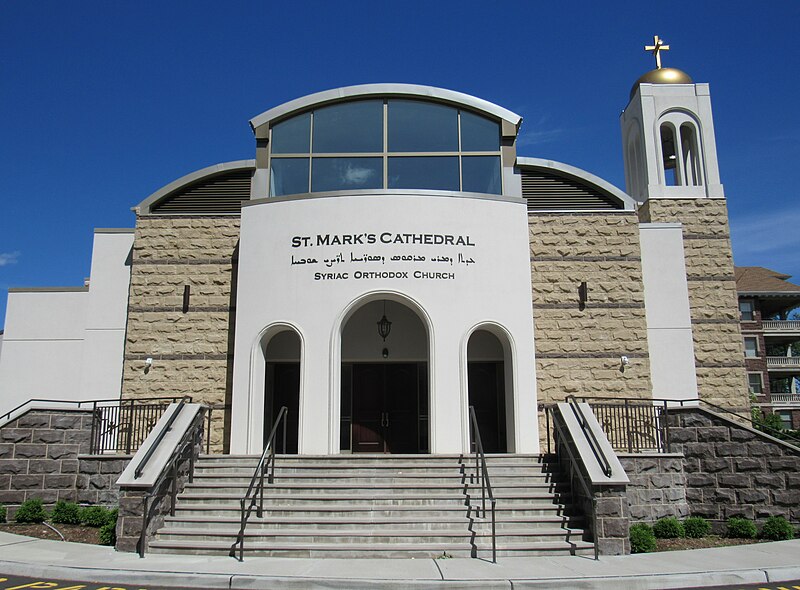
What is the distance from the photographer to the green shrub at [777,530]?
12.2 meters

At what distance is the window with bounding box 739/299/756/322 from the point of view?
151 feet

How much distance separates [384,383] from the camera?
1700cm

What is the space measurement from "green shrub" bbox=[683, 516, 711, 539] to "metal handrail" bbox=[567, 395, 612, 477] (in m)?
2.43

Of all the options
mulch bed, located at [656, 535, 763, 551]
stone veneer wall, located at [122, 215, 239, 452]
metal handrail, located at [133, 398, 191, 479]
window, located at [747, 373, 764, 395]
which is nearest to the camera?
metal handrail, located at [133, 398, 191, 479]

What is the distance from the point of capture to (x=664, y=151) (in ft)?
73.9

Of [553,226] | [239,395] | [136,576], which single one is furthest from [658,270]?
[136,576]

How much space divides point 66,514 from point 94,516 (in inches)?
26.0

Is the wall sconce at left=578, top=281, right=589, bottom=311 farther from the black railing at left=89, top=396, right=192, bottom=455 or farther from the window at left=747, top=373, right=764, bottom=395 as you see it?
the window at left=747, top=373, right=764, bottom=395

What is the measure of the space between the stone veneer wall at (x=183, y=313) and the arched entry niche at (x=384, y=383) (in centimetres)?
293

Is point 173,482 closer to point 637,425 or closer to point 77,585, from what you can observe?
point 77,585

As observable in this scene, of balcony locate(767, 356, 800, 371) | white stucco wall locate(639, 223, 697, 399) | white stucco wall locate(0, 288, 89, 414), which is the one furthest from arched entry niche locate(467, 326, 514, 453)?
balcony locate(767, 356, 800, 371)

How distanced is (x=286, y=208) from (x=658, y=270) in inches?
379

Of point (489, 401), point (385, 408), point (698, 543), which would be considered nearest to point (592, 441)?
point (698, 543)

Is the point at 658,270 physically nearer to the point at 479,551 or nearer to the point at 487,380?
the point at 487,380
